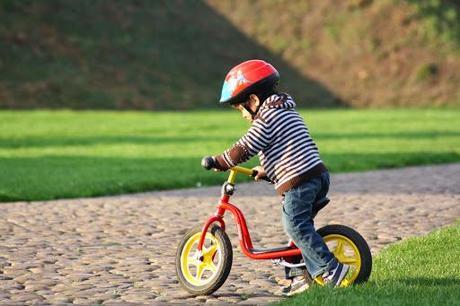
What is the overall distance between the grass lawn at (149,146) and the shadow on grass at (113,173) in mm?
15

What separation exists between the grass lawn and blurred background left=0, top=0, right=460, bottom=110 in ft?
26.7

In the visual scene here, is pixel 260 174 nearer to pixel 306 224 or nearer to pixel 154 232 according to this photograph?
pixel 306 224

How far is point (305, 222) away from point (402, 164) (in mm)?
12120

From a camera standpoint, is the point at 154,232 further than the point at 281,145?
Yes

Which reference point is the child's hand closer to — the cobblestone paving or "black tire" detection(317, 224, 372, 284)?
"black tire" detection(317, 224, 372, 284)

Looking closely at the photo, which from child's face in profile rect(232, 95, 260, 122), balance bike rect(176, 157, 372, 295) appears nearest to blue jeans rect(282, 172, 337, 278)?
balance bike rect(176, 157, 372, 295)

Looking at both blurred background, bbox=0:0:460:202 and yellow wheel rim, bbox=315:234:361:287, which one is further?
blurred background, bbox=0:0:460:202

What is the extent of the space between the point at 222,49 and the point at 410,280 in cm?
4377

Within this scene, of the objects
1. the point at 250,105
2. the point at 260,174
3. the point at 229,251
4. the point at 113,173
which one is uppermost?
the point at 250,105

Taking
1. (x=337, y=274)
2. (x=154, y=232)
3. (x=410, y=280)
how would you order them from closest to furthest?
(x=337, y=274) < (x=410, y=280) < (x=154, y=232)

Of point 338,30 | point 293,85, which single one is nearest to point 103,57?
point 293,85

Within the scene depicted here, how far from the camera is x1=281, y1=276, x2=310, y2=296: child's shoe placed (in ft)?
23.8

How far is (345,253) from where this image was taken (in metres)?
7.19

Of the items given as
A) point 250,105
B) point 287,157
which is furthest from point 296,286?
point 250,105
